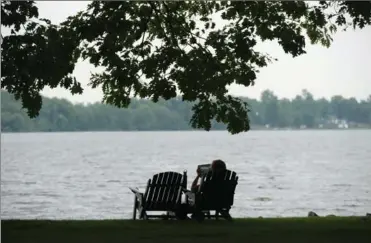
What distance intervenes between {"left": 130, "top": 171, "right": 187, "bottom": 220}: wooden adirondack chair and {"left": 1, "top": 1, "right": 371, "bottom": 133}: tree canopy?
127cm

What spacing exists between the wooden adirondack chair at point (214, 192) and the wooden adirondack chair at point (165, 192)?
1.72 ft

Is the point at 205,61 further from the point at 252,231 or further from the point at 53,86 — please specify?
the point at 252,231

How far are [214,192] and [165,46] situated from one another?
2.96 meters

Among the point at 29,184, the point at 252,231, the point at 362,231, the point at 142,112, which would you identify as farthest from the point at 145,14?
the point at 142,112

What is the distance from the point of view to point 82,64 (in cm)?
1466

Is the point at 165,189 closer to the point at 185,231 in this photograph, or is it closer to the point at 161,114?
the point at 185,231

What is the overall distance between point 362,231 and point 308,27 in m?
5.07

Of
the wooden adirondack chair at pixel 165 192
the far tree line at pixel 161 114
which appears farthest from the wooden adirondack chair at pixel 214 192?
the far tree line at pixel 161 114

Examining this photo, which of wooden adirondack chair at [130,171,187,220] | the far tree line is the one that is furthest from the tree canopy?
the far tree line

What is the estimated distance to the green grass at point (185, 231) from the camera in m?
9.70

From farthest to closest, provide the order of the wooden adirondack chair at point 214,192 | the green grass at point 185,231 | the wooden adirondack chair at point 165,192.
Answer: the wooden adirondack chair at point 165,192, the wooden adirondack chair at point 214,192, the green grass at point 185,231

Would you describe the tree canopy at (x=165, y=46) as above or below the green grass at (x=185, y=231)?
above

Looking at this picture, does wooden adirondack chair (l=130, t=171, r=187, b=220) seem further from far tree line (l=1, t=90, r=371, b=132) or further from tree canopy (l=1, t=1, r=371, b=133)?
far tree line (l=1, t=90, r=371, b=132)

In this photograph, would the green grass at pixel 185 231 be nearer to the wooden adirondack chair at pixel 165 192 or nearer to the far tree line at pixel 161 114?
the wooden adirondack chair at pixel 165 192
